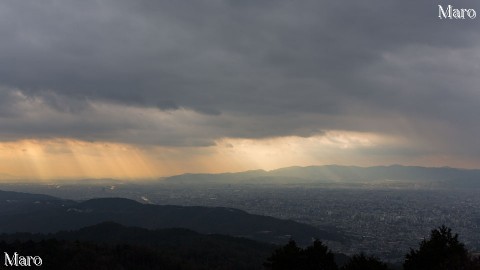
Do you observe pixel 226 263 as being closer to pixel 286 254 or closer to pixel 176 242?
pixel 176 242

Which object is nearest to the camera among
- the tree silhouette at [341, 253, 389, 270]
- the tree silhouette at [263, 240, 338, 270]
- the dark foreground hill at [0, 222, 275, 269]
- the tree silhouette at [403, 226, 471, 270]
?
the tree silhouette at [341, 253, 389, 270]

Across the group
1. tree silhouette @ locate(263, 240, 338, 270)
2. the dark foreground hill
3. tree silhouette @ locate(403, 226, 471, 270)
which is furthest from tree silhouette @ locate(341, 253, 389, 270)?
the dark foreground hill

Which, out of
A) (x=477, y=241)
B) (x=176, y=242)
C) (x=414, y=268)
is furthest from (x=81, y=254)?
(x=477, y=241)

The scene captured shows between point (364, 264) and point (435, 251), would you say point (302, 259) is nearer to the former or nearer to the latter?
point (364, 264)

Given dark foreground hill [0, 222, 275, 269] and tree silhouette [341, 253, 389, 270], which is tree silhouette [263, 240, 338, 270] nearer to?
tree silhouette [341, 253, 389, 270]

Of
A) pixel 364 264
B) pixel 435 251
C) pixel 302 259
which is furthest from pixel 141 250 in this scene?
pixel 435 251

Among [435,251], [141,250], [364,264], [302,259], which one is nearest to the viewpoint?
[364,264]

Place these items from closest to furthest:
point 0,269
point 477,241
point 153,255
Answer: point 0,269, point 153,255, point 477,241

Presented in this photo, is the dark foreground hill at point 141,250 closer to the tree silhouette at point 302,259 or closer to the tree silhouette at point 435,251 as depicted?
the tree silhouette at point 302,259

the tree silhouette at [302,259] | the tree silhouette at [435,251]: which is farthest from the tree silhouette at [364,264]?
the tree silhouette at [435,251]
